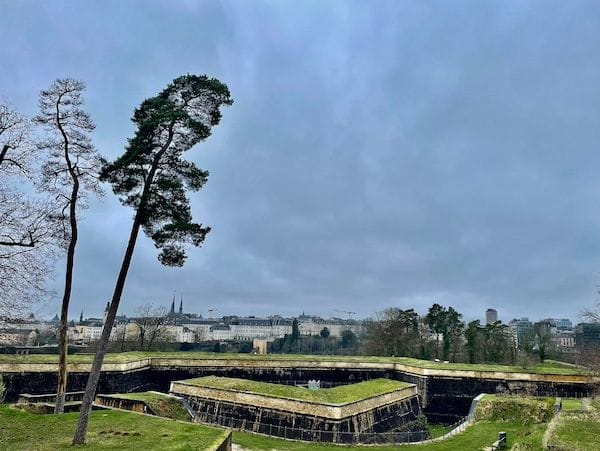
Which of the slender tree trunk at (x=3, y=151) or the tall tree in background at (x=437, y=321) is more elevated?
the slender tree trunk at (x=3, y=151)

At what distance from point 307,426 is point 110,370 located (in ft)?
49.8

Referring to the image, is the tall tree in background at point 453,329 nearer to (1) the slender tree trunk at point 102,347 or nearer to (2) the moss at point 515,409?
(2) the moss at point 515,409

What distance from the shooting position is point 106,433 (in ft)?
45.9

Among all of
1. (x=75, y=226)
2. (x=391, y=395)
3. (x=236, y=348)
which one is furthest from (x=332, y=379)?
(x=236, y=348)

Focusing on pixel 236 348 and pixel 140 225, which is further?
pixel 236 348

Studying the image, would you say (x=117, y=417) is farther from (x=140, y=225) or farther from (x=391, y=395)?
(x=391, y=395)

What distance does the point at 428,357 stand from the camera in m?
51.3

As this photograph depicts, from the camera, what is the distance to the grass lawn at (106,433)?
483 inches

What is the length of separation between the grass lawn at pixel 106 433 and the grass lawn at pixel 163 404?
4162 mm

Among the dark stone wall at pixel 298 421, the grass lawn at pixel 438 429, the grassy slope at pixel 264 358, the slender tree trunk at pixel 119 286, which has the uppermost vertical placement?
the slender tree trunk at pixel 119 286

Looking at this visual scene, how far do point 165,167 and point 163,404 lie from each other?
13809 mm

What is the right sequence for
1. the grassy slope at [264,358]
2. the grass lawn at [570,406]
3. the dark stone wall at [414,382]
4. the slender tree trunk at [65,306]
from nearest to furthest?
the slender tree trunk at [65,306], the grass lawn at [570,406], the grassy slope at [264,358], the dark stone wall at [414,382]

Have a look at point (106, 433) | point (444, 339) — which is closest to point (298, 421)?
point (106, 433)

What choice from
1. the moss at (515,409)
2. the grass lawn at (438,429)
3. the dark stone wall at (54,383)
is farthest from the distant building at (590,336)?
the dark stone wall at (54,383)
